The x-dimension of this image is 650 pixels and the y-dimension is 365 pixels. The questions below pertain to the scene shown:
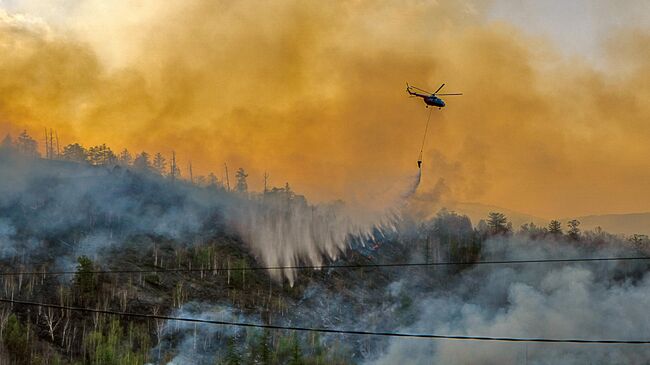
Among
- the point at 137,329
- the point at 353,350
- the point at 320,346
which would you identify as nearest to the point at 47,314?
the point at 137,329

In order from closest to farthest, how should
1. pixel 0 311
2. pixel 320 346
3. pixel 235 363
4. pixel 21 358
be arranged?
pixel 235 363
pixel 21 358
pixel 0 311
pixel 320 346

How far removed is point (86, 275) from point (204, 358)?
46439mm

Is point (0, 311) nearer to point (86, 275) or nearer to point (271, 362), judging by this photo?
point (86, 275)

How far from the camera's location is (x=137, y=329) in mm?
178875

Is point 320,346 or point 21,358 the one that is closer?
point 21,358

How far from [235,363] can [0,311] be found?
2804 inches

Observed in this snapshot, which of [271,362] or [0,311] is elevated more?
[0,311]

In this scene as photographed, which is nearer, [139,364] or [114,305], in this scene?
[139,364]

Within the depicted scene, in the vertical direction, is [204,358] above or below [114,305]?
below

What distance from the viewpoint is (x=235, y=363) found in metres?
144

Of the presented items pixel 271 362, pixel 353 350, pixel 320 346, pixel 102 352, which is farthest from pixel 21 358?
pixel 353 350

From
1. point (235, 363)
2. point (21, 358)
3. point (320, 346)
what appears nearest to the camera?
point (235, 363)

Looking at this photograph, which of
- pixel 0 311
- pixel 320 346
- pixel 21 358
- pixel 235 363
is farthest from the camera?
pixel 320 346

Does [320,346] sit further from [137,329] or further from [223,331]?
[137,329]
